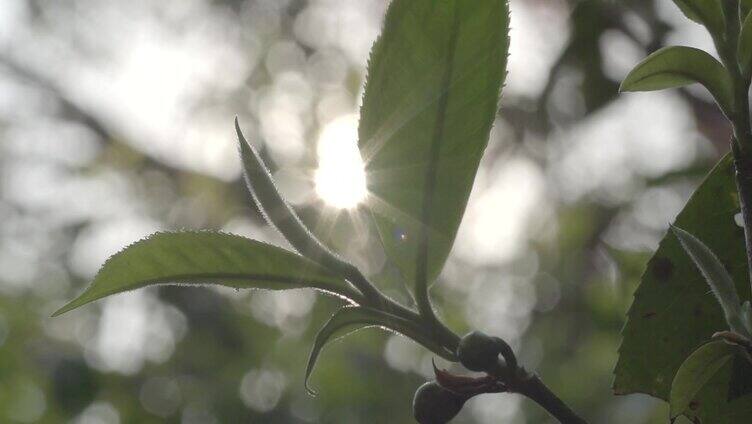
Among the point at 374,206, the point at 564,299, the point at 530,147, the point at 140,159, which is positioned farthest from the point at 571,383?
the point at 140,159

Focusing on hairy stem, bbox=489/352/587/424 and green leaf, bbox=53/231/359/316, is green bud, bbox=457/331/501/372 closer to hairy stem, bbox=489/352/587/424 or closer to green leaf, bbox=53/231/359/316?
hairy stem, bbox=489/352/587/424

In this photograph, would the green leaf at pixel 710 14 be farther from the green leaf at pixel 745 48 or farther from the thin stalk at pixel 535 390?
the thin stalk at pixel 535 390

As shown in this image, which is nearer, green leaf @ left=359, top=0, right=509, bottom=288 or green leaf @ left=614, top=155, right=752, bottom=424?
green leaf @ left=359, top=0, right=509, bottom=288

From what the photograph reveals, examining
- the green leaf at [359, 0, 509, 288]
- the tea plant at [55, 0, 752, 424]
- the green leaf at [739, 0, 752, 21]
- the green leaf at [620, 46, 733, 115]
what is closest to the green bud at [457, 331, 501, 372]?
the tea plant at [55, 0, 752, 424]

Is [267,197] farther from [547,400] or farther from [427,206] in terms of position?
[547,400]

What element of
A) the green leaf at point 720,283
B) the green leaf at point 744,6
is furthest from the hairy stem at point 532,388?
the green leaf at point 744,6

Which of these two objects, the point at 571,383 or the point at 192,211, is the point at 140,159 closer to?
the point at 192,211
